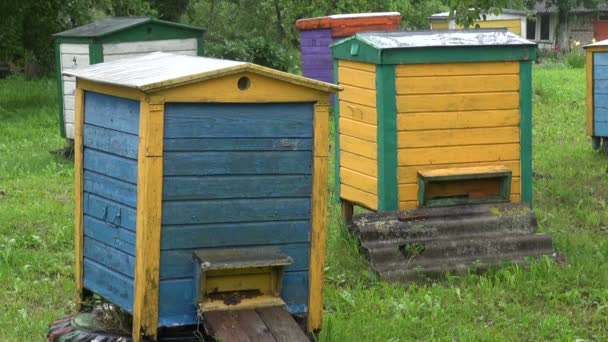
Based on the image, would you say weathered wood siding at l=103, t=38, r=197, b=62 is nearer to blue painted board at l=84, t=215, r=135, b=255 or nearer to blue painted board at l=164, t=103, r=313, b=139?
blue painted board at l=84, t=215, r=135, b=255

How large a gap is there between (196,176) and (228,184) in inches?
6.4

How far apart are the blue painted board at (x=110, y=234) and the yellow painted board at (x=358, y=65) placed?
2.89 metres

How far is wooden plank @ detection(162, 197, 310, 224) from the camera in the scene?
5133mm

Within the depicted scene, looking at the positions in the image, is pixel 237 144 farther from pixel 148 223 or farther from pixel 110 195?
pixel 110 195

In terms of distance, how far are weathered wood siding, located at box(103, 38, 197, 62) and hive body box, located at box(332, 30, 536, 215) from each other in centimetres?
475

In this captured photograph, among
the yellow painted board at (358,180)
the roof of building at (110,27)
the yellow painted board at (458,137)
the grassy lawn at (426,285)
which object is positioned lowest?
the grassy lawn at (426,285)

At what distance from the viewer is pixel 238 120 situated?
204 inches

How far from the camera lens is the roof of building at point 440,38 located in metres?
7.78

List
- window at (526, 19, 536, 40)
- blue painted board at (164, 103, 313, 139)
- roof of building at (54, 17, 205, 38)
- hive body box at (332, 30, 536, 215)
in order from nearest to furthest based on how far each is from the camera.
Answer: blue painted board at (164, 103, 313, 139) → hive body box at (332, 30, 536, 215) → roof of building at (54, 17, 205, 38) → window at (526, 19, 536, 40)

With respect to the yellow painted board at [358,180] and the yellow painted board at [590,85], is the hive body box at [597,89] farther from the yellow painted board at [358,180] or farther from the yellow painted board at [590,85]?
the yellow painted board at [358,180]

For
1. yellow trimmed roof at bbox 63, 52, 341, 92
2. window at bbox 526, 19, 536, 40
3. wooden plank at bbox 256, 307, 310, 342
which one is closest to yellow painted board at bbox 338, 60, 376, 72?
yellow trimmed roof at bbox 63, 52, 341, 92

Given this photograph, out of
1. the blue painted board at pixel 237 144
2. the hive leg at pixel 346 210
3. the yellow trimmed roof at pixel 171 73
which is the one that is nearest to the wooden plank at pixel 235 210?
the blue painted board at pixel 237 144

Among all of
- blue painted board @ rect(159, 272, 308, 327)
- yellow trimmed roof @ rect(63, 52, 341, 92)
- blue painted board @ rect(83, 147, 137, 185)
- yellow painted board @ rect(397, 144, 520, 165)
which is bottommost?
blue painted board @ rect(159, 272, 308, 327)

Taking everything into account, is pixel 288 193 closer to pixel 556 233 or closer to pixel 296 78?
pixel 296 78
